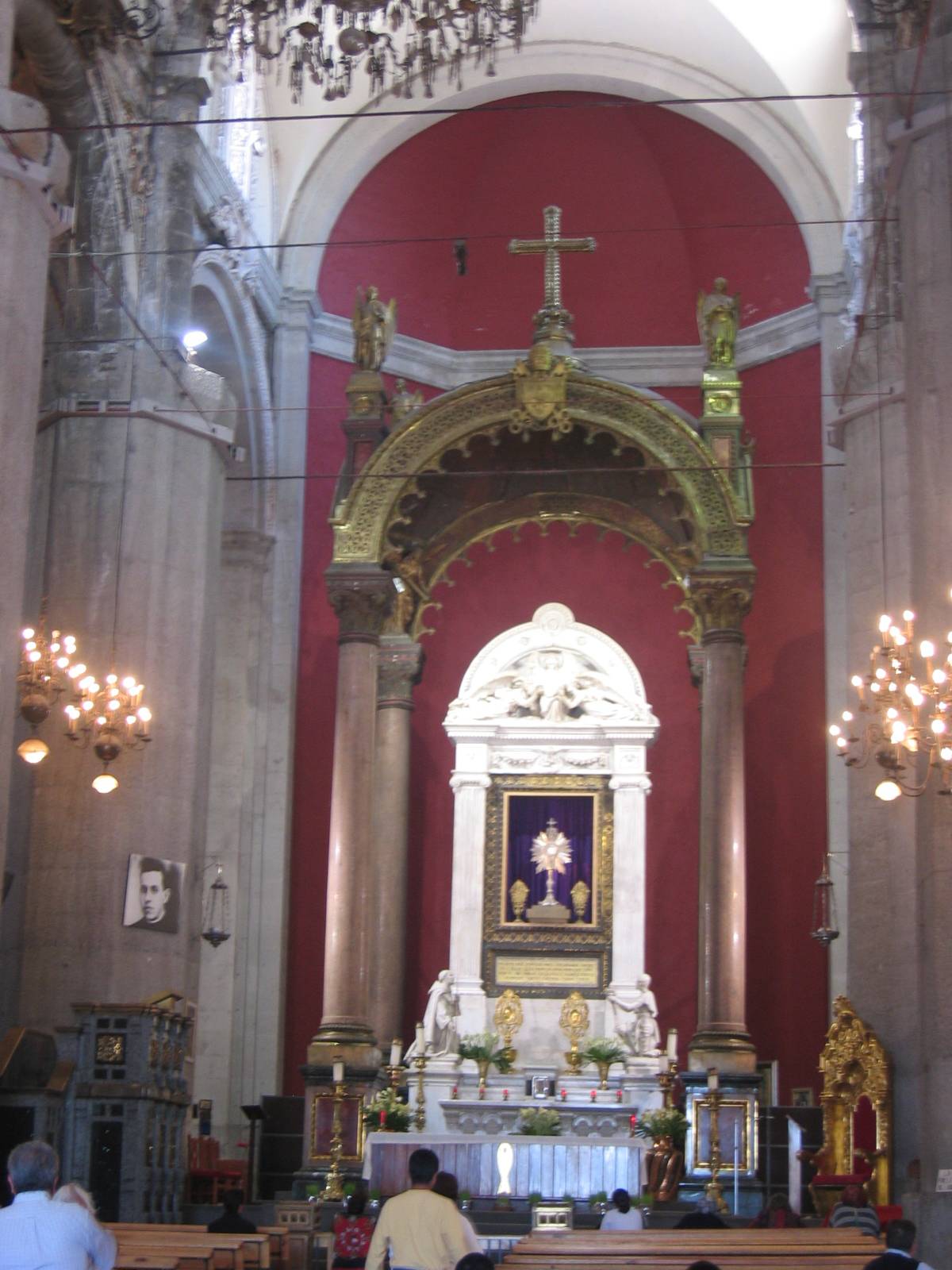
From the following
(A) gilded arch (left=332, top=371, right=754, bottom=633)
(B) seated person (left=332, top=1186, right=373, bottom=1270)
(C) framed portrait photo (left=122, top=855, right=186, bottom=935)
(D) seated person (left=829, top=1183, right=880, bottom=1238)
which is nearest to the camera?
(B) seated person (left=332, top=1186, right=373, bottom=1270)

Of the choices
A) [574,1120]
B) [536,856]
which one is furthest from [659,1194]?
[536,856]

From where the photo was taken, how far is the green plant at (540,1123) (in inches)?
604

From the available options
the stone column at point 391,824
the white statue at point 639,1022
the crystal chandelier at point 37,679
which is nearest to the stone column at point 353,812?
the stone column at point 391,824

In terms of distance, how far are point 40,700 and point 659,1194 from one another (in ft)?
20.8

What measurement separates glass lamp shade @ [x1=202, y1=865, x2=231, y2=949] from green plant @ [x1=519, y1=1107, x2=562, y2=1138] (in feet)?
10.6

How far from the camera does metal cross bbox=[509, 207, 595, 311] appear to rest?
17.7 meters

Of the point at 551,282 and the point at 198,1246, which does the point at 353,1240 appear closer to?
the point at 198,1246

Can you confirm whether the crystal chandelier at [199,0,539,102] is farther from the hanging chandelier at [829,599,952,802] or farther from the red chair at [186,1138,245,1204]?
the red chair at [186,1138,245,1204]

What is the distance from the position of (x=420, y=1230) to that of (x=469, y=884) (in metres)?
11.3

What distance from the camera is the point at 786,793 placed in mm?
19156

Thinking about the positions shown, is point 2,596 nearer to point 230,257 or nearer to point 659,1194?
point 659,1194

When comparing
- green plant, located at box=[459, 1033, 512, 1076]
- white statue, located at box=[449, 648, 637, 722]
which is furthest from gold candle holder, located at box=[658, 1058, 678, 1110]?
white statue, located at box=[449, 648, 637, 722]

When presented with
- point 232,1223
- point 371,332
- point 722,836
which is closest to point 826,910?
point 722,836

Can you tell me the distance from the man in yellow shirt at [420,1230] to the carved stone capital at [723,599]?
10735mm
